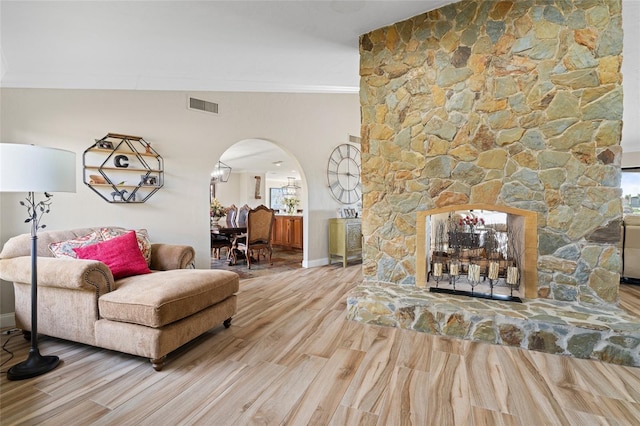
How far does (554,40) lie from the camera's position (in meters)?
2.48

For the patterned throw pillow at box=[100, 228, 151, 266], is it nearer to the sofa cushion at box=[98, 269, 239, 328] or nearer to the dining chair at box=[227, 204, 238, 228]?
the sofa cushion at box=[98, 269, 239, 328]

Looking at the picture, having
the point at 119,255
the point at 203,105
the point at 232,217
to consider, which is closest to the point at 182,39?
the point at 203,105

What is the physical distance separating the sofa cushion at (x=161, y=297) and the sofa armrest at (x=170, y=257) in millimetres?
448

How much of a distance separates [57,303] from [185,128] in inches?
92.5

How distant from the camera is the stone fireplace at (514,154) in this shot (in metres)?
2.36

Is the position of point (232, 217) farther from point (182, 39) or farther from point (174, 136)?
point (182, 39)

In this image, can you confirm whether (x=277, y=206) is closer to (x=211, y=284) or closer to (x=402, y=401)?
(x=211, y=284)

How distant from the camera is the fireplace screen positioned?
8.87ft

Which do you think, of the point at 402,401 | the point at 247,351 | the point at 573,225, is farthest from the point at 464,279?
the point at 247,351

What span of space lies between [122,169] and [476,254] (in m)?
3.83

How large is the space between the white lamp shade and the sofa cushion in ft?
2.60

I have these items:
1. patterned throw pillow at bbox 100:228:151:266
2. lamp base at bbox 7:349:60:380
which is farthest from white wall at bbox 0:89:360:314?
lamp base at bbox 7:349:60:380

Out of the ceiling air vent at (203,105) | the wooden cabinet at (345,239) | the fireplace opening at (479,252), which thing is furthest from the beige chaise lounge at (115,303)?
the wooden cabinet at (345,239)

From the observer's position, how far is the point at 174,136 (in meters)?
3.72
